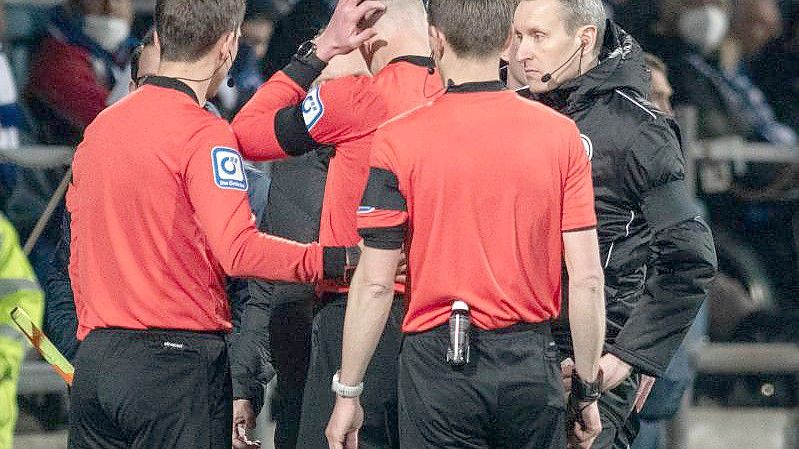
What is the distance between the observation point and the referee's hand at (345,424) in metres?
4.16

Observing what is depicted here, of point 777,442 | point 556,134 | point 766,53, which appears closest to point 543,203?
point 556,134

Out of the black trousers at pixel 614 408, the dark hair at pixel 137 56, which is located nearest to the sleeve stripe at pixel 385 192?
the black trousers at pixel 614 408

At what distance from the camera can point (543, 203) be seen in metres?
4.05

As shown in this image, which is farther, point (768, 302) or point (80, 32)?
point (768, 302)

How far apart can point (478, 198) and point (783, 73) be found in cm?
591

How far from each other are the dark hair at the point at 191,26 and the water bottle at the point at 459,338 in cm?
97

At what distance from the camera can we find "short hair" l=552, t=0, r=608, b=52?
4742 millimetres

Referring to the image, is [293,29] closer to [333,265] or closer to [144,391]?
[333,265]

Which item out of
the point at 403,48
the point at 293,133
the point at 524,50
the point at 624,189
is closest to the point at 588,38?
the point at 524,50

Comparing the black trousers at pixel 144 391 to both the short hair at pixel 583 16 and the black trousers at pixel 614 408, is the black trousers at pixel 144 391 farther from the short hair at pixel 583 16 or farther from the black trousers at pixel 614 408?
the short hair at pixel 583 16

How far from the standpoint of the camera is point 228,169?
412cm

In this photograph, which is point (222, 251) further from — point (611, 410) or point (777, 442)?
point (777, 442)

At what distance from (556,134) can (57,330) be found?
77.2 inches

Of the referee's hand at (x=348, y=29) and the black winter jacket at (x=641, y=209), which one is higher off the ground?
the referee's hand at (x=348, y=29)
